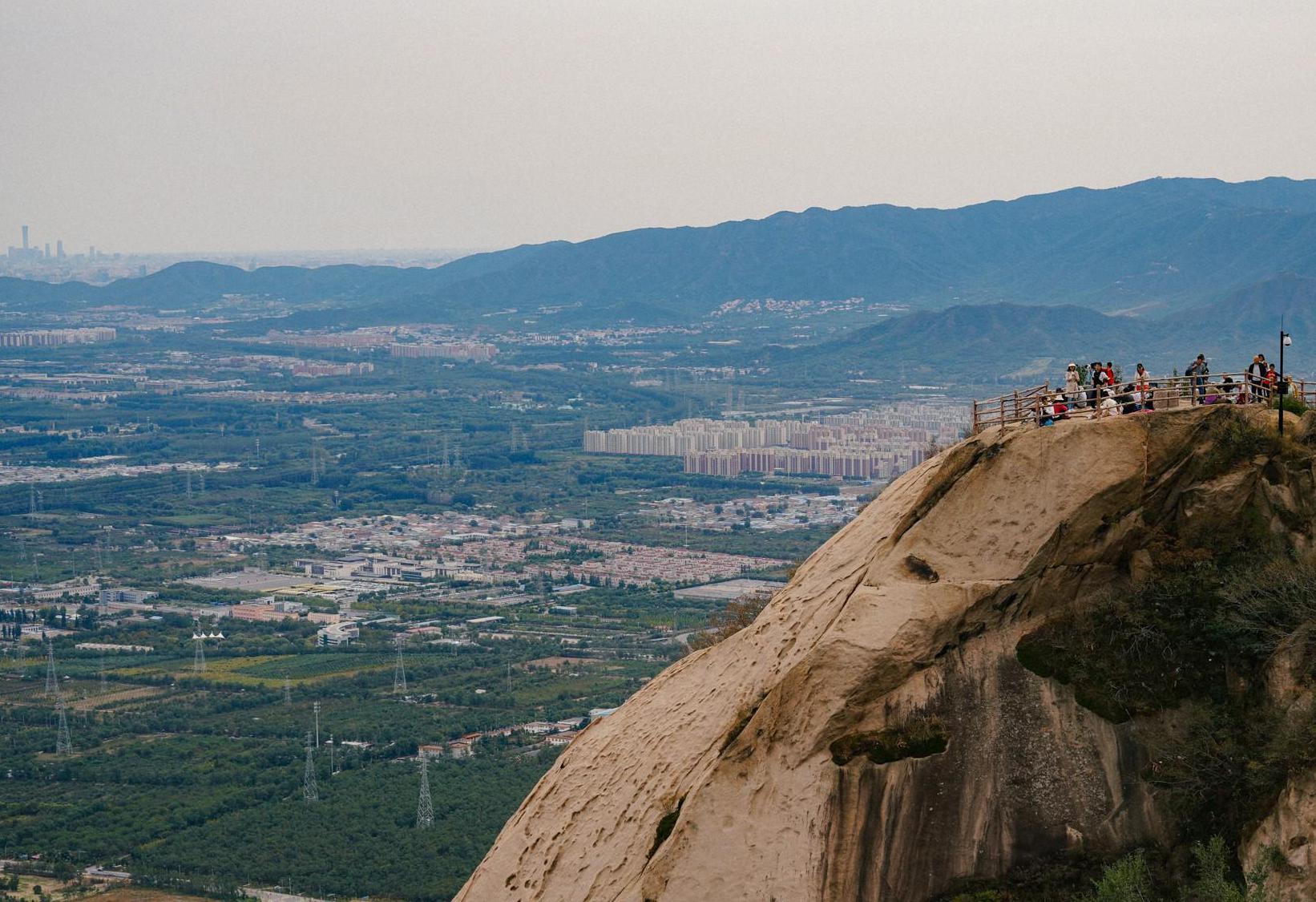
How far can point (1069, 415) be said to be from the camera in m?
23.4

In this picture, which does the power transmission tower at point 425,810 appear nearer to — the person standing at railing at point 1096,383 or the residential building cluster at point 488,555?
the person standing at railing at point 1096,383

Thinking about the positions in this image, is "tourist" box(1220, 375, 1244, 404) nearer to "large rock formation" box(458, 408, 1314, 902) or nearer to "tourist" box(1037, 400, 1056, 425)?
"large rock formation" box(458, 408, 1314, 902)

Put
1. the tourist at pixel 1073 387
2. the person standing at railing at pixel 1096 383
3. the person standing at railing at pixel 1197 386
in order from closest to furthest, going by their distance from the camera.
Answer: the person standing at railing at pixel 1197 386, the person standing at railing at pixel 1096 383, the tourist at pixel 1073 387

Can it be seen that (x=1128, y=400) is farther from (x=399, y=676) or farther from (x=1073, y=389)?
(x=399, y=676)

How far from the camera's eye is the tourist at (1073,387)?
76.7ft

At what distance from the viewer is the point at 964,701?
2134 cm

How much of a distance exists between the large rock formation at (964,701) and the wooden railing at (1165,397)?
2.04ft

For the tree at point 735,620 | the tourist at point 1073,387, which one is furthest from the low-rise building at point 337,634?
the tourist at point 1073,387

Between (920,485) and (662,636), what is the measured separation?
78455 millimetres

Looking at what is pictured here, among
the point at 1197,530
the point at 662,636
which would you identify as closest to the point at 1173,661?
the point at 1197,530

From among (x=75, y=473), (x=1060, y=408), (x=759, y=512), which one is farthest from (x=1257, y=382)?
(x=75, y=473)

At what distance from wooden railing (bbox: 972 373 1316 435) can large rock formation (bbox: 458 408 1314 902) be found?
623mm

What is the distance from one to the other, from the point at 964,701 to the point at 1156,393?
488 centimetres

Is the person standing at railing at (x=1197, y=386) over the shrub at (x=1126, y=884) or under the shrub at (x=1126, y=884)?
over
